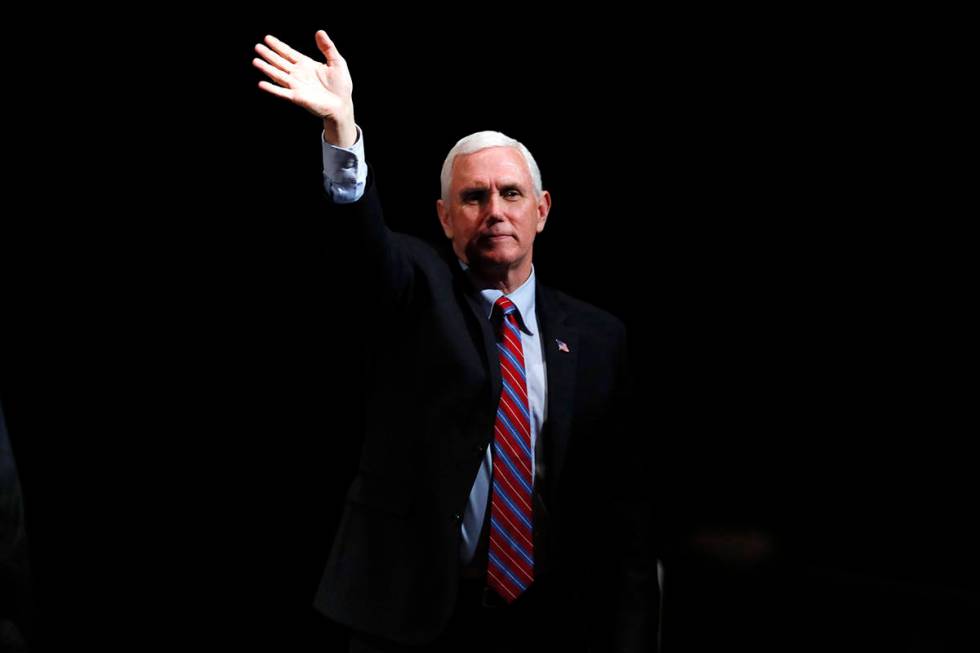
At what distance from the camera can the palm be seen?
1498 mm

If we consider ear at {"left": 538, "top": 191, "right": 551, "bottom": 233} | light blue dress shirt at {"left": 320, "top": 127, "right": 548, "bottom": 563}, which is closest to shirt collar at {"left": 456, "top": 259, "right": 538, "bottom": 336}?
light blue dress shirt at {"left": 320, "top": 127, "right": 548, "bottom": 563}

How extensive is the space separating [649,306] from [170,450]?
124 cm

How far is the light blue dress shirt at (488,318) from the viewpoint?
1.51 m

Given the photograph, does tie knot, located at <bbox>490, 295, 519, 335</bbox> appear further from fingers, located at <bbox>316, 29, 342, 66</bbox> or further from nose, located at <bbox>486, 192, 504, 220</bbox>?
fingers, located at <bbox>316, 29, 342, 66</bbox>

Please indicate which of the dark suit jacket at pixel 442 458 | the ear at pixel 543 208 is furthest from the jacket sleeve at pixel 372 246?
the ear at pixel 543 208

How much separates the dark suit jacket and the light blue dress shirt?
2cm

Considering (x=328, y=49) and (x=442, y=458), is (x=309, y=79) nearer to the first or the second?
(x=328, y=49)

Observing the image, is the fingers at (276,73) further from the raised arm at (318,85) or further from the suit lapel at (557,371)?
the suit lapel at (557,371)

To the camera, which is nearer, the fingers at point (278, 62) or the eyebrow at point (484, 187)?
the fingers at point (278, 62)

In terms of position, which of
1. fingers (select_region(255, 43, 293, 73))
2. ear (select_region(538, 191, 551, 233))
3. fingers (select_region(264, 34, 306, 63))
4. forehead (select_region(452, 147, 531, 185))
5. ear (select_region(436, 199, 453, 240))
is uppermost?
fingers (select_region(264, 34, 306, 63))

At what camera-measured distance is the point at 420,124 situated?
250 cm

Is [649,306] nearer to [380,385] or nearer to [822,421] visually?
[822,421]

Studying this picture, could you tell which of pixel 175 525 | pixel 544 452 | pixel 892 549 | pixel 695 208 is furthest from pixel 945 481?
pixel 175 525

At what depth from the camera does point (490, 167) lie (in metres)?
1.80
